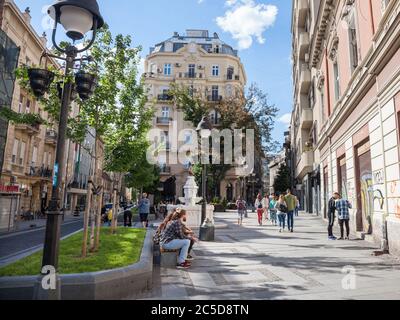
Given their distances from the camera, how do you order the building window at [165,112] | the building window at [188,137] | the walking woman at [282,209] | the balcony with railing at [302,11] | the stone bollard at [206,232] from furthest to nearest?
the building window at [165,112], the building window at [188,137], the balcony with railing at [302,11], the walking woman at [282,209], the stone bollard at [206,232]

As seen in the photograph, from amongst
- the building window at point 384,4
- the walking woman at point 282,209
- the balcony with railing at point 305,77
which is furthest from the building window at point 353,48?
the balcony with railing at point 305,77

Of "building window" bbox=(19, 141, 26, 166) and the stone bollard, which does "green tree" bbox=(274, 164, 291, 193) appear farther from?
the stone bollard

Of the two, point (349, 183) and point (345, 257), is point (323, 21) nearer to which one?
point (349, 183)

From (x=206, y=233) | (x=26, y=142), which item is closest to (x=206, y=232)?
(x=206, y=233)

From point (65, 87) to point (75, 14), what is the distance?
0.97 m

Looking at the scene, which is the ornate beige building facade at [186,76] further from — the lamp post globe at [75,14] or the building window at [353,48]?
the lamp post globe at [75,14]

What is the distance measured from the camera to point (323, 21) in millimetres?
17969

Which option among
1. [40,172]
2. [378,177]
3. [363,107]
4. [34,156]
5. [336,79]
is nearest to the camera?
[378,177]

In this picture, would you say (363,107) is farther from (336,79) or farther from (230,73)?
(230,73)

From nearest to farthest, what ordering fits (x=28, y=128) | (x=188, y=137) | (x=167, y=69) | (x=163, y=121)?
1. (x=28, y=128)
2. (x=188, y=137)
3. (x=163, y=121)
4. (x=167, y=69)

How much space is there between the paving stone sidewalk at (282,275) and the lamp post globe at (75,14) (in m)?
3.93

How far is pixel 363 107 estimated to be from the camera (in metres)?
11.8

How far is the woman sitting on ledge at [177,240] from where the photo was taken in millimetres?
7246

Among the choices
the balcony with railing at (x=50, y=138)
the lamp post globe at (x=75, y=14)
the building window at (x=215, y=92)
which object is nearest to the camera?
the lamp post globe at (x=75, y=14)
